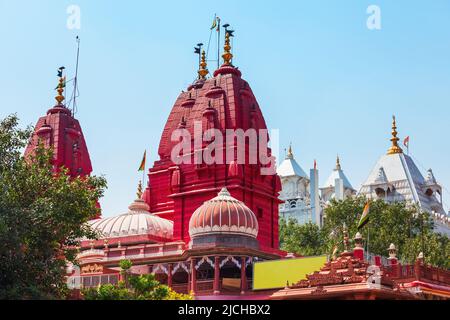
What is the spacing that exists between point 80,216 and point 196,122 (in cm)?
1974

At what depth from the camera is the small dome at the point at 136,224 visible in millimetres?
43906

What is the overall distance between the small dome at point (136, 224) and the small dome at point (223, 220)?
6926 millimetres

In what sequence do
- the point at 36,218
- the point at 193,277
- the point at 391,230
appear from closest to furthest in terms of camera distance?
the point at 36,218
the point at 193,277
the point at 391,230

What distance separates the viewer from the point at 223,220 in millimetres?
36688

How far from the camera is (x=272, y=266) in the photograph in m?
34.7

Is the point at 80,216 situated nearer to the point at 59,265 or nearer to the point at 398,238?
the point at 59,265

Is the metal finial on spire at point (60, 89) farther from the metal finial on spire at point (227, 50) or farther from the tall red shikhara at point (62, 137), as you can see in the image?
the metal finial on spire at point (227, 50)

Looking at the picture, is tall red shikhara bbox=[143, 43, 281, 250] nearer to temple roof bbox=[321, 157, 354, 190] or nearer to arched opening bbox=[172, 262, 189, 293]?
arched opening bbox=[172, 262, 189, 293]

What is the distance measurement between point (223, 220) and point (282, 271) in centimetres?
399

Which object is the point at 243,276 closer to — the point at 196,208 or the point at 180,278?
the point at 180,278

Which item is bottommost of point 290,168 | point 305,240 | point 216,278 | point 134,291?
point 134,291

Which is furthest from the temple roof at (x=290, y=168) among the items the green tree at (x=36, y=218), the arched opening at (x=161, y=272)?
the green tree at (x=36, y=218)

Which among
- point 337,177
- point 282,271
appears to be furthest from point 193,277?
point 337,177
